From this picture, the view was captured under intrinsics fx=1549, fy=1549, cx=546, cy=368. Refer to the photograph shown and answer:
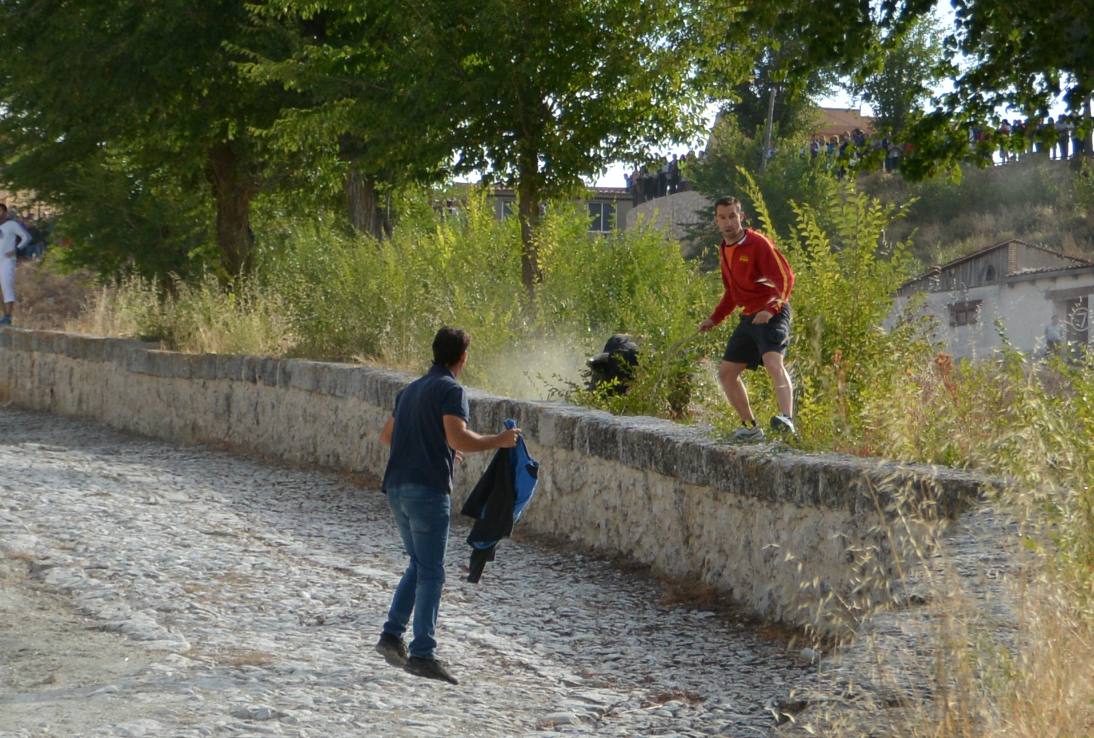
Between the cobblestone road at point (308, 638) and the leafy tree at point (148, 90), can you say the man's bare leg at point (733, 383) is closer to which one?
the cobblestone road at point (308, 638)

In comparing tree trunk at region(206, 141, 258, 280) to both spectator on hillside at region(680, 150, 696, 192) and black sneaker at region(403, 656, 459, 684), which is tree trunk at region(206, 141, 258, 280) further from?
black sneaker at region(403, 656, 459, 684)

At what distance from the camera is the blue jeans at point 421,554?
21.9ft

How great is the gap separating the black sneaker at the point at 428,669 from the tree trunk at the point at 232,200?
608 inches

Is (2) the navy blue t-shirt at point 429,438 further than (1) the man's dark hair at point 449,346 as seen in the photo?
No

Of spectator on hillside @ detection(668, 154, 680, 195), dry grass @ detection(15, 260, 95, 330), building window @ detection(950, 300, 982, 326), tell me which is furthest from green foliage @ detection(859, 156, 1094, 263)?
dry grass @ detection(15, 260, 95, 330)

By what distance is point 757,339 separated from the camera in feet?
30.5

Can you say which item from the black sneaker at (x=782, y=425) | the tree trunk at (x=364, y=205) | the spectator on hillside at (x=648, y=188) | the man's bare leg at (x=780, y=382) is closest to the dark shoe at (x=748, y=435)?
the black sneaker at (x=782, y=425)

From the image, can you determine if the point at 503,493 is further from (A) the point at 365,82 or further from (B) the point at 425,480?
(A) the point at 365,82

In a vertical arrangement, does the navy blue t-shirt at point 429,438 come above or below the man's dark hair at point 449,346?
below

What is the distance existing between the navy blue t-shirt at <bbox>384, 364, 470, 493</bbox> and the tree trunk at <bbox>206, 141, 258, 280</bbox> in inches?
594

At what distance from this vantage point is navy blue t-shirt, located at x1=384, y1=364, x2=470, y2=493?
263 inches

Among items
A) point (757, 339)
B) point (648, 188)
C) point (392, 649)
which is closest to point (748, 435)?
point (757, 339)

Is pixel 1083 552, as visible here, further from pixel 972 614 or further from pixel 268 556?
pixel 268 556

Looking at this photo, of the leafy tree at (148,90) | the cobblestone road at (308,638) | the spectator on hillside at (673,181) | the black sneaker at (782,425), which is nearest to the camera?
the cobblestone road at (308,638)
